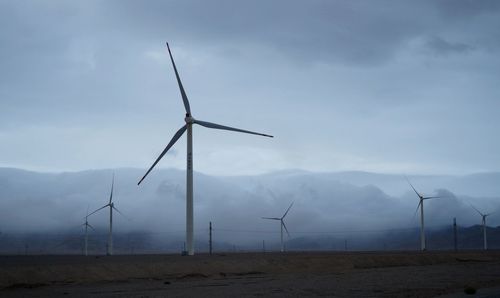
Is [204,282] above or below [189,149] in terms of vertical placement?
below

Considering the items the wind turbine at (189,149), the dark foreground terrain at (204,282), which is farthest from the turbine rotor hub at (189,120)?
the dark foreground terrain at (204,282)

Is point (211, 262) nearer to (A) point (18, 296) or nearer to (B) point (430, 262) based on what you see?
(A) point (18, 296)

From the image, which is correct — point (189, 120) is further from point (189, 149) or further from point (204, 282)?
point (204, 282)

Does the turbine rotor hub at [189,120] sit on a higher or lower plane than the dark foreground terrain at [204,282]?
higher

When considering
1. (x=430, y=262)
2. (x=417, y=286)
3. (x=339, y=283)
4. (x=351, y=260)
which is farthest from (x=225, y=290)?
(x=430, y=262)

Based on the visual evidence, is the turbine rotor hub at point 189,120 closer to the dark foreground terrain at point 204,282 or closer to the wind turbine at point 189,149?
the wind turbine at point 189,149

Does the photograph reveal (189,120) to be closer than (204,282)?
No

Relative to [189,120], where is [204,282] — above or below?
below

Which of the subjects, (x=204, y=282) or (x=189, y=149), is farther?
(x=189, y=149)

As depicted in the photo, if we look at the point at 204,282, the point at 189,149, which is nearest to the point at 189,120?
the point at 189,149

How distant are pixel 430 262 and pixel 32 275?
6929cm

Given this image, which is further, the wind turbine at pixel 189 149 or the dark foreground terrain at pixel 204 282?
the wind turbine at pixel 189 149

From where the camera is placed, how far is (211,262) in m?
77.7

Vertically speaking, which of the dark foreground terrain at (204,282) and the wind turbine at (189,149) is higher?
the wind turbine at (189,149)
